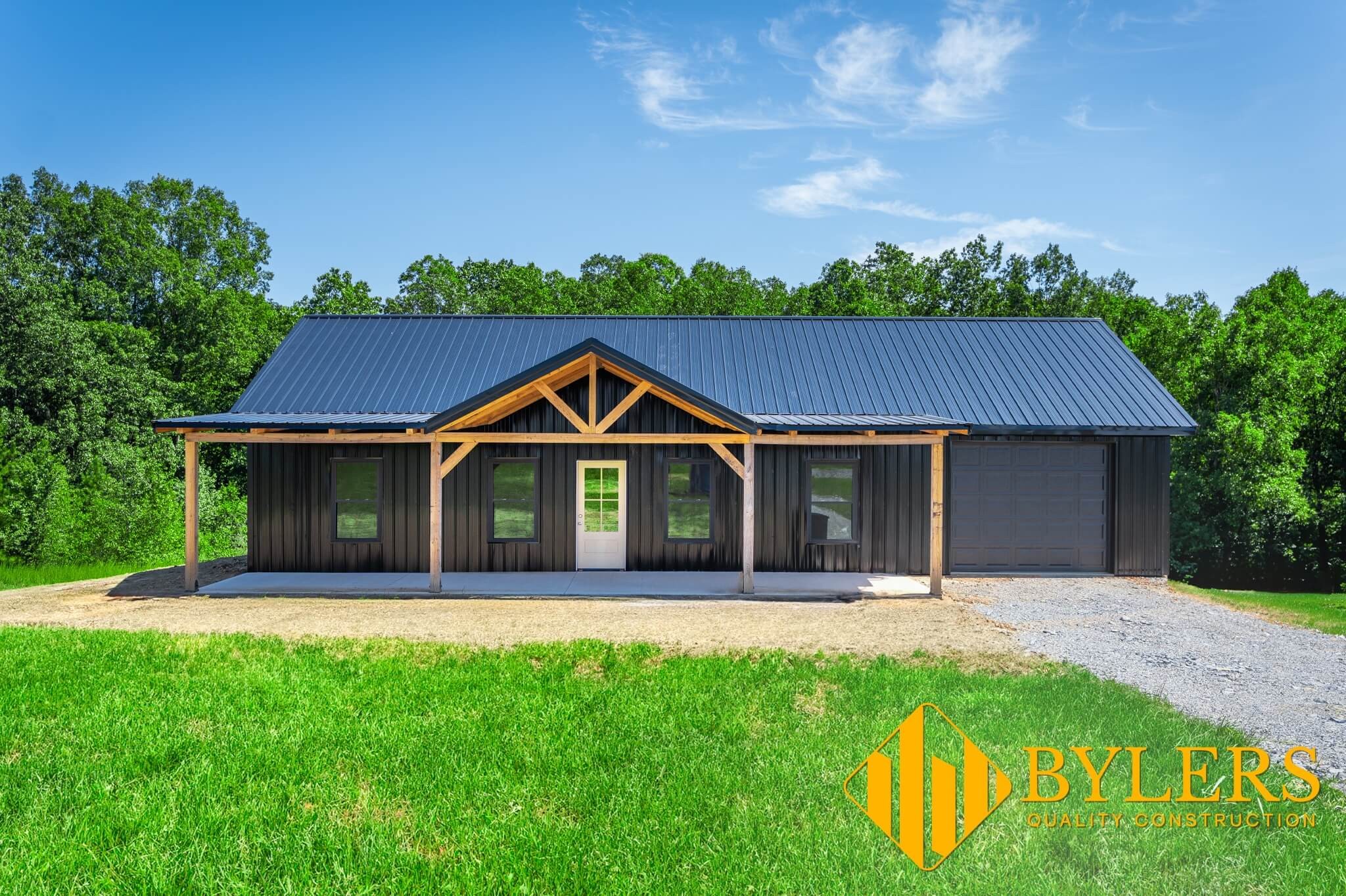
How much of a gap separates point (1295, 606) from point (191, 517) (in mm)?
16672

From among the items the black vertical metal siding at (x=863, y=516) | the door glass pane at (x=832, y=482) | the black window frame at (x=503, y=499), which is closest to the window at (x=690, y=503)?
the black vertical metal siding at (x=863, y=516)

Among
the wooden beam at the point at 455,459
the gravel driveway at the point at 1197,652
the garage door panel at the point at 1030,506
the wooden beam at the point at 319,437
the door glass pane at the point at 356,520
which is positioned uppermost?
the wooden beam at the point at 319,437

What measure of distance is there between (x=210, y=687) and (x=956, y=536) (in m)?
12.0

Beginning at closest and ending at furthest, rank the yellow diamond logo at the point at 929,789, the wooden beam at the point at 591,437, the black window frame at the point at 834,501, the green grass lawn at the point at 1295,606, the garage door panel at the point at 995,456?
the yellow diamond logo at the point at 929,789 < the green grass lawn at the point at 1295,606 < the wooden beam at the point at 591,437 < the black window frame at the point at 834,501 < the garage door panel at the point at 995,456

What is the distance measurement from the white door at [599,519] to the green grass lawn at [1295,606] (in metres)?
9.29

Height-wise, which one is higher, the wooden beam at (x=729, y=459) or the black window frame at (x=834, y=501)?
the wooden beam at (x=729, y=459)

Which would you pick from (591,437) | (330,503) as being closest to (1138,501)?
(591,437)

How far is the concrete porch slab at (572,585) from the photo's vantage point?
12.5 meters

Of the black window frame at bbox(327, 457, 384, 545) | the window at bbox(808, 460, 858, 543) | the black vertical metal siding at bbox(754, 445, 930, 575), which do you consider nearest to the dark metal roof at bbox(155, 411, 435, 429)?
the black window frame at bbox(327, 457, 384, 545)

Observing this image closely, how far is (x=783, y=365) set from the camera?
1648cm

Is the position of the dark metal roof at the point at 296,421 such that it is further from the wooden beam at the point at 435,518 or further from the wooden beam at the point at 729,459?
the wooden beam at the point at 729,459

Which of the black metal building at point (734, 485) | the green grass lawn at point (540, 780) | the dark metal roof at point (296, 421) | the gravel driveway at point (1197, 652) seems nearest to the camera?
the green grass lawn at point (540, 780)

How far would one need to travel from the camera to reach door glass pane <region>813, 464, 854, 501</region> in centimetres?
1493

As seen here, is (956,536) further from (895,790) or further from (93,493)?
(93,493)
